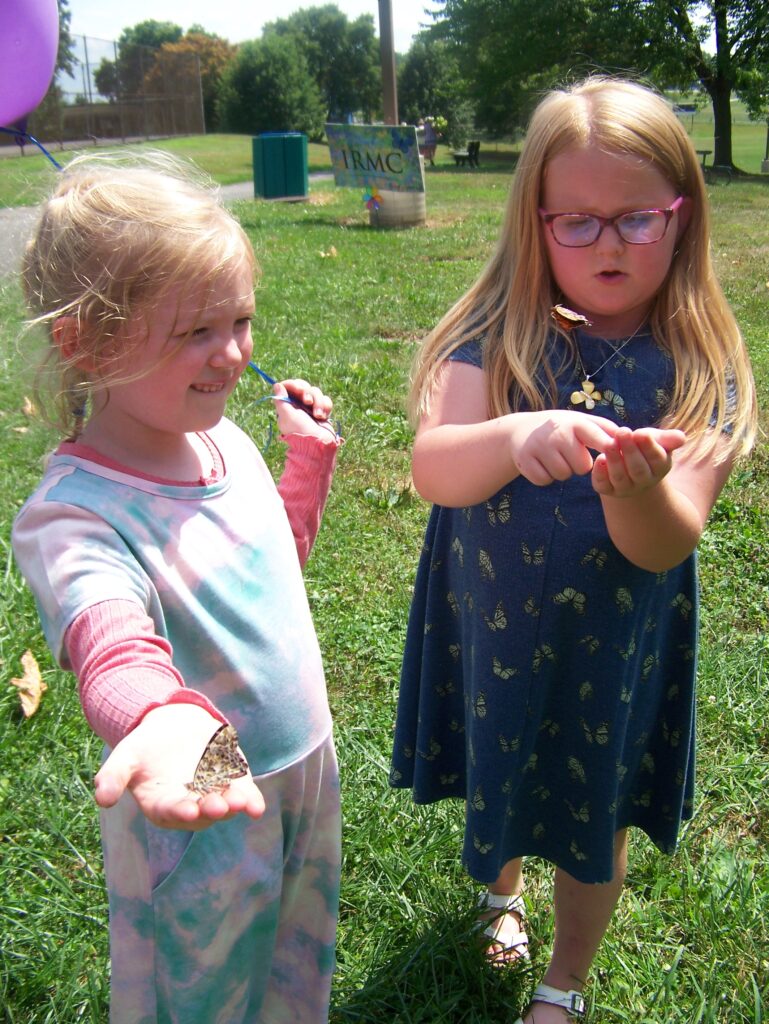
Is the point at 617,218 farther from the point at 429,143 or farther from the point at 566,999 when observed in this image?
the point at 429,143

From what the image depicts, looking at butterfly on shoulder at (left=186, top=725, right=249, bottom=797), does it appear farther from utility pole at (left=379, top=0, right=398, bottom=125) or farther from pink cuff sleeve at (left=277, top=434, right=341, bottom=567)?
utility pole at (left=379, top=0, right=398, bottom=125)

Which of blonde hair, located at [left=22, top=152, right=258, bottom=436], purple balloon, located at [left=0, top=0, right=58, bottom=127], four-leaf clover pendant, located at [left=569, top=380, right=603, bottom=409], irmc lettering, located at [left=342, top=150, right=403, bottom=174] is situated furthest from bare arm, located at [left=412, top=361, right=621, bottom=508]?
irmc lettering, located at [left=342, top=150, right=403, bottom=174]

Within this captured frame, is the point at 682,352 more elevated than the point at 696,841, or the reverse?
the point at 682,352

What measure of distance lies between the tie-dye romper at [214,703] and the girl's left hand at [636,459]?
1.69ft

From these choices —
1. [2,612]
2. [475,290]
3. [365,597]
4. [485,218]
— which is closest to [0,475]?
[2,612]

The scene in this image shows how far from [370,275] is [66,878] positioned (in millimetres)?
6880

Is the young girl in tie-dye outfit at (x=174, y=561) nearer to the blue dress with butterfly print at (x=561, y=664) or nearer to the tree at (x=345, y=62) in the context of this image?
the blue dress with butterfly print at (x=561, y=664)

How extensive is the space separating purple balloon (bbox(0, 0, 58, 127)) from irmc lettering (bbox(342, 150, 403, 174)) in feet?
33.1

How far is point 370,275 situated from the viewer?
27.1ft

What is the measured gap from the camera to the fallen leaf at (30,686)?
2.44 metres

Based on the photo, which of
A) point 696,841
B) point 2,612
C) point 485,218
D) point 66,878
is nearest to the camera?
point 66,878

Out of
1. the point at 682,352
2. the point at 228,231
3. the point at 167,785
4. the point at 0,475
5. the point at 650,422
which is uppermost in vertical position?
the point at 228,231

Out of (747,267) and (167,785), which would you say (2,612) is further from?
(747,267)

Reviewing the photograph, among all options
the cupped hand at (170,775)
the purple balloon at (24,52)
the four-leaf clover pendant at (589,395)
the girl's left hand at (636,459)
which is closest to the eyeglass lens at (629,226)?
the four-leaf clover pendant at (589,395)
